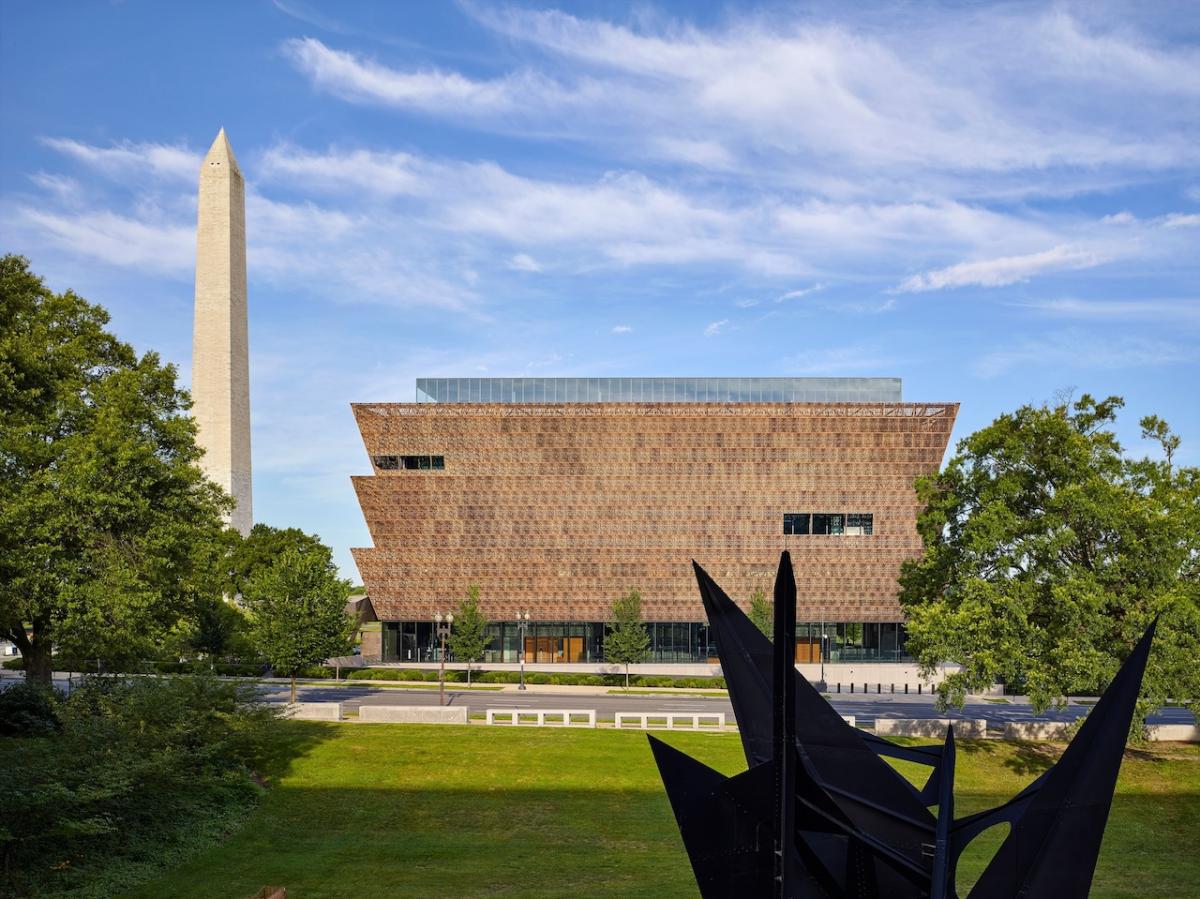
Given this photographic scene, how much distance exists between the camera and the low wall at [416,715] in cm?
3966

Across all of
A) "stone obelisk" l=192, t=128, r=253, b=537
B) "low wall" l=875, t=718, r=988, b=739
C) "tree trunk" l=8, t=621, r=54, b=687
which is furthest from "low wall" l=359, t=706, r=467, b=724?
"stone obelisk" l=192, t=128, r=253, b=537

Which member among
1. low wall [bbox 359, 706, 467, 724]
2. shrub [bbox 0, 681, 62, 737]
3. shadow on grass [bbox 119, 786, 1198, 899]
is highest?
shrub [bbox 0, 681, 62, 737]

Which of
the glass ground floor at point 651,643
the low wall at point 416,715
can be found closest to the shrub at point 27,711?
the low wall at point 416,715

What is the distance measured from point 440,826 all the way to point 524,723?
1280cm

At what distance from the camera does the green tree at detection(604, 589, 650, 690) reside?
63406 millimetres

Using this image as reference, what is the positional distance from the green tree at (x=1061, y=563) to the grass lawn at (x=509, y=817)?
13.6 feet

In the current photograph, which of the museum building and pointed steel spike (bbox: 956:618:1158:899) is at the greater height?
the museum building

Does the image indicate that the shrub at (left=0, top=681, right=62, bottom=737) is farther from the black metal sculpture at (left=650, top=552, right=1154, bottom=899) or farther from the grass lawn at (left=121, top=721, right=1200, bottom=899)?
the black metal sculpture at (left=650, top=552, right=1154, bottom=899)

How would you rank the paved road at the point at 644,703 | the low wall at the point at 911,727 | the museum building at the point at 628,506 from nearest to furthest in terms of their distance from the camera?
the low wall at the point at 911,727 < the paved road at the point at 644,703 < the museum building at the point at 628,506

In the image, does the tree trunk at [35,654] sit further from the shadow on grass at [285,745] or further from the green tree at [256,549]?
the green tree at [256,549]

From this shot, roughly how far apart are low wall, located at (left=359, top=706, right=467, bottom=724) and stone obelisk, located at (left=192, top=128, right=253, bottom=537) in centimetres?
3692

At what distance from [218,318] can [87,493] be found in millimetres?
44877

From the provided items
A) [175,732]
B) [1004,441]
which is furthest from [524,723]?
[1004,441]

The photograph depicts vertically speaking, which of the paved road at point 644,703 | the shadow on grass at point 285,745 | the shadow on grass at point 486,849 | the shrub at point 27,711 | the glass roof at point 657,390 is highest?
the glass roof at point 657,390
